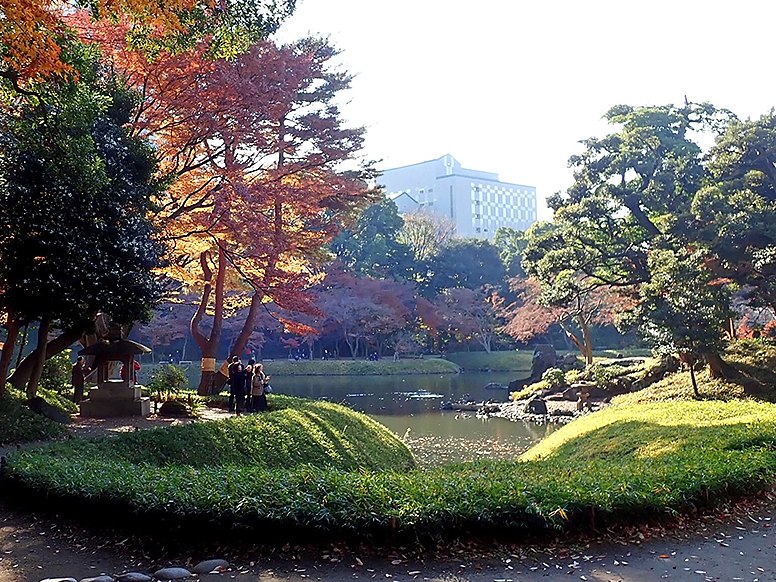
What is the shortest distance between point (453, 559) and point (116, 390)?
915cm

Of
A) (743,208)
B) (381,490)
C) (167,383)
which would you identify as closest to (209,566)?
(381,490)

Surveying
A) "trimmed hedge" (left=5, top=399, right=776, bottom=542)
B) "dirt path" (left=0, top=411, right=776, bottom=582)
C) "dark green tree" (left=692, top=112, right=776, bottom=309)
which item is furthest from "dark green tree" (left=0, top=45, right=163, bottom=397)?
"dark green tree" (left=692, top=112, right=776, bottom=309)

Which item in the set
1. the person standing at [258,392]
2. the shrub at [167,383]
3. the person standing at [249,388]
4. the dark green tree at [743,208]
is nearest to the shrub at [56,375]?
the shrub at [167,383]

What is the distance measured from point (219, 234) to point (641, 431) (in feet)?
27.5

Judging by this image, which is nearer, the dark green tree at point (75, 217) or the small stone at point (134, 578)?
the small stone at point (134, 578)

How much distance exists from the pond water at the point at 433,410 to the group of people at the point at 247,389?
144 inches

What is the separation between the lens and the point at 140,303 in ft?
34.0

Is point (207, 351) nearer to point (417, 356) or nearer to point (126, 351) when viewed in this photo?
point (126, 351)

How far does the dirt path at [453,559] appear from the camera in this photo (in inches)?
176

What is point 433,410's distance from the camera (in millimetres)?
23359

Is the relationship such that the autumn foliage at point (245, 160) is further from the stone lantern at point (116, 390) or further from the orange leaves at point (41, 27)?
the orange leaves at point (41, 27)

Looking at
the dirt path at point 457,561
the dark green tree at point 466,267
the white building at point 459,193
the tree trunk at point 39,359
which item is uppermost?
the white building at point 459,193

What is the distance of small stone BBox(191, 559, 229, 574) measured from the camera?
14.8 feet

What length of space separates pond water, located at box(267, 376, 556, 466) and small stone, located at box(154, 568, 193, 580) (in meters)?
9.98
